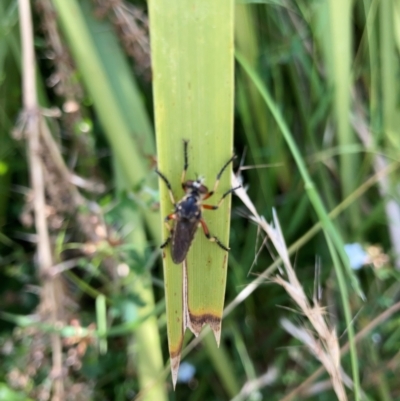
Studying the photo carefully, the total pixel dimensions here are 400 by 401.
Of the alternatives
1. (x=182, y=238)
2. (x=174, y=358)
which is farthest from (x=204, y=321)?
(x=182, y=238)

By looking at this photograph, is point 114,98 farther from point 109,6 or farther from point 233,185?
point 233,185

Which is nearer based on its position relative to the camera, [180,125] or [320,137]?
[180,125]

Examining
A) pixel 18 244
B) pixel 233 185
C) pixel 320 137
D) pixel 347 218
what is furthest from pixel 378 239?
pixel 18 244

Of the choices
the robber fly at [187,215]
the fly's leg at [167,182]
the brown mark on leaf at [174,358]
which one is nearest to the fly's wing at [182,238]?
the robber fly at [187,215]

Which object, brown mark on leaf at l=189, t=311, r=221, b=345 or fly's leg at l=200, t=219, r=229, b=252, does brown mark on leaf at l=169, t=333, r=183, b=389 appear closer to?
brown mark on leaf at l=189, t=311, r=221, b=345

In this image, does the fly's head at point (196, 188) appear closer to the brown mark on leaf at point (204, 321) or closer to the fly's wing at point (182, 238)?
the fly's wing at point (182, 238)

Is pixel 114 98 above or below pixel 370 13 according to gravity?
below

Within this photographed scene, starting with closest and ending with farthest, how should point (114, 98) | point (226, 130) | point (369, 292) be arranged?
point (226, 130)
point (114, 98)
point (369, 292)
